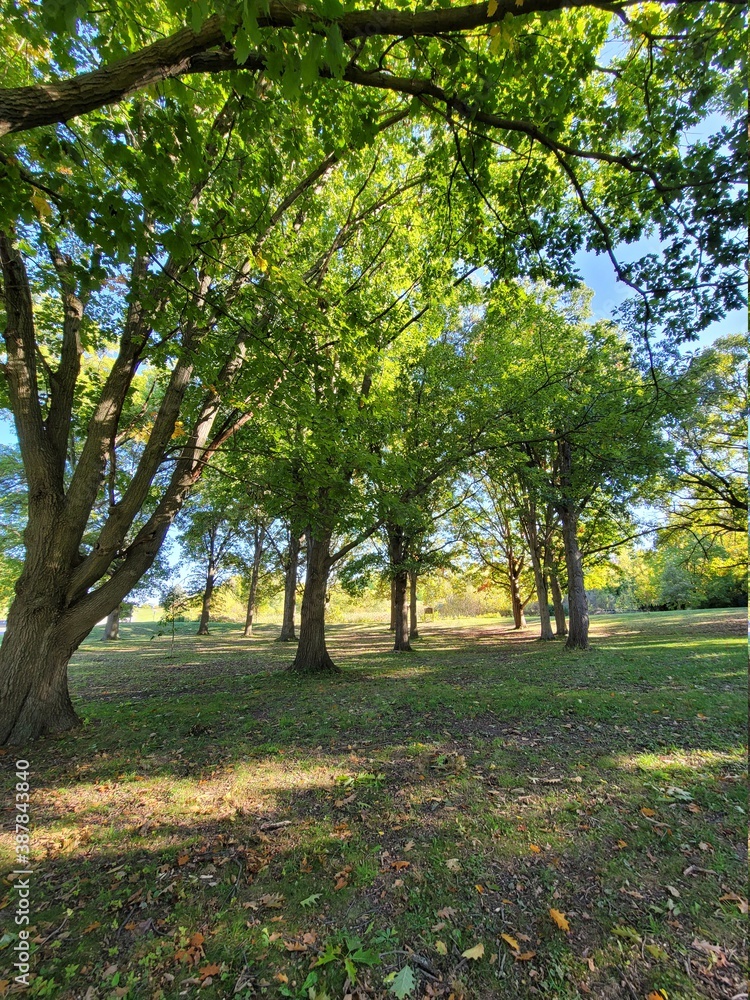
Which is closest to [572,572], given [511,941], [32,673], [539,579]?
[539,579]

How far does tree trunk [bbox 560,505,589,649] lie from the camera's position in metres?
14.0

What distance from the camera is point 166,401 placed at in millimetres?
6184

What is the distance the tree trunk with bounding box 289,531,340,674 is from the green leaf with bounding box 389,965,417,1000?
8458 millimetres

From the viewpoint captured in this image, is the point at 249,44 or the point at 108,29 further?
the point at 108,29

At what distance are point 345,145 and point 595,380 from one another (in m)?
7.54

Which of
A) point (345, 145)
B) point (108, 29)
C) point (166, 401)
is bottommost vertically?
point (166, 401)

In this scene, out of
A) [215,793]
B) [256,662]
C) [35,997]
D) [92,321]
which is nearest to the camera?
[35,997]

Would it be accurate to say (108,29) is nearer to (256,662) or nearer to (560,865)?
(560,865)

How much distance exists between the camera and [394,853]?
120 inches

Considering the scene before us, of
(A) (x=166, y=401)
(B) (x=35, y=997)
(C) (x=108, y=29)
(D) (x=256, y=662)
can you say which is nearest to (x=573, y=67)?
(C) (x=108, y=29)

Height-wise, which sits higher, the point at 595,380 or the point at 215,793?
the point at 595,380

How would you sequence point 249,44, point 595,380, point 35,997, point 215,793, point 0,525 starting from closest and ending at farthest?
point 35,997 → point 249,44 → point 215,793 → point 595,380 → point 0,525

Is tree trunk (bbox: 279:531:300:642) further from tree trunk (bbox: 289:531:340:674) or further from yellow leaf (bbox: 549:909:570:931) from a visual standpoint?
yellow leaf (bbox: 549:909:570:931)

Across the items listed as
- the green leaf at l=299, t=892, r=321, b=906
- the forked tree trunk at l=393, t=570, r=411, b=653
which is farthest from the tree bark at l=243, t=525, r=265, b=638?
the green leaf at l=299, t=892, r=321, b=906
